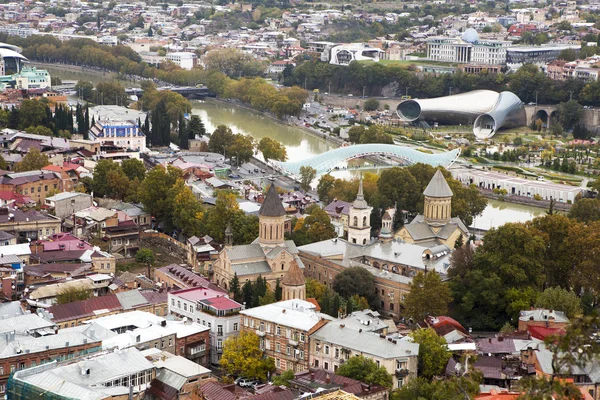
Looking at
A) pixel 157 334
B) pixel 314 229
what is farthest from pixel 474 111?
pixel 157 334

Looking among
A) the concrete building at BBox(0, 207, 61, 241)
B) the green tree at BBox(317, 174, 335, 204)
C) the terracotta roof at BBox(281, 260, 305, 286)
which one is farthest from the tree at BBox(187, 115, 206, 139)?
the terracotta roof at BBox(281, 260, 305, 286)

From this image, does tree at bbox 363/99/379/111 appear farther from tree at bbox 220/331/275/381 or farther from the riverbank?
tree at bbox 220/331/275/381

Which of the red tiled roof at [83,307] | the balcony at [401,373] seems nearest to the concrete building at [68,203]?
the red tiled roof at [83,307]

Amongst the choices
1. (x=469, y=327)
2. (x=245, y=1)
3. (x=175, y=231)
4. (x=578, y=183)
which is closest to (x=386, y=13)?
(x=245, y=1)

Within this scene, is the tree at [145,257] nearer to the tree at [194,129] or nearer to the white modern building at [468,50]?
the tree at [194,129]

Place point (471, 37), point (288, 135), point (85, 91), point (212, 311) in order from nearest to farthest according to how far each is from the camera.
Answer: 1. point (212, 311)
2. point (288, 135)
3. point (85, 91)
4. point (471, 37)

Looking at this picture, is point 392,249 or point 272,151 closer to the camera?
point 392,249

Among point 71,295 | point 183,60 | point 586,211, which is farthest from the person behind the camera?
point 183,60

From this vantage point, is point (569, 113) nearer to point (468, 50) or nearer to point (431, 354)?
point (468, 50)
